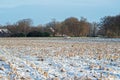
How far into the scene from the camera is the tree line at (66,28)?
9373 cm

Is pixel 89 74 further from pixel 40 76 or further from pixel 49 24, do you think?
pixel 49 24

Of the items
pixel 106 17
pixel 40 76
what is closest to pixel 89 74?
pixel 40 76

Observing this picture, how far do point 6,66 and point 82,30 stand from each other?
95307 mm

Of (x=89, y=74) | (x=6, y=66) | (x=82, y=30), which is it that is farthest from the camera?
(x=82, y=30)

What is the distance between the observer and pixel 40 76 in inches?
411

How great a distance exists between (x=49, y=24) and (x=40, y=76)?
112022 millimetres

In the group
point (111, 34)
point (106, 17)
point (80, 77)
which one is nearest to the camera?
point (80, 77)

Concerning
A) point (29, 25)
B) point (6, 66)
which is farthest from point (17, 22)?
point (6, 66)

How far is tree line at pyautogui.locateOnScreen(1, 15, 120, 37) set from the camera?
93725mm

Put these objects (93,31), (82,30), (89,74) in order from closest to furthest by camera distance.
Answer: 1. (89,74)
2. (82,30)
3. (93,31)

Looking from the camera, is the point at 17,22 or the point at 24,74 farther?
the point at 17,22

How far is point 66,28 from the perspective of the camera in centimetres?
10969

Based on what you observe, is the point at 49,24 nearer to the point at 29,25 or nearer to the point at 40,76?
the point at 29,25

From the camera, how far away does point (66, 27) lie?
359ft
